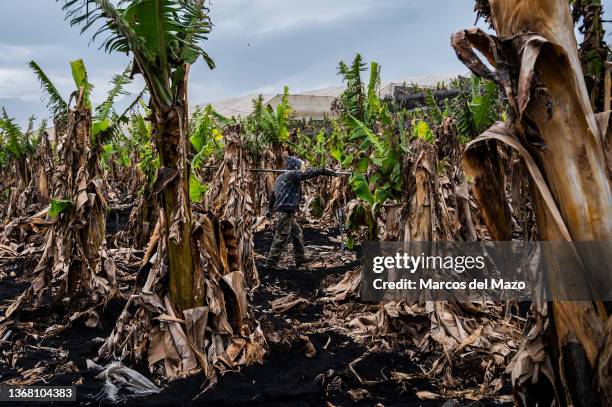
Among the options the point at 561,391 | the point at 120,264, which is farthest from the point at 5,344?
the point at 561,391

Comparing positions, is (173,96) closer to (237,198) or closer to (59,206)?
(59,206)

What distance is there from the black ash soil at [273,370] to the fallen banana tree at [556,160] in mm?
1312

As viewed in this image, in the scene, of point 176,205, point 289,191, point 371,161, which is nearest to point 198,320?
point 176,205

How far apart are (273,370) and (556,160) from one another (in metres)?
2.60

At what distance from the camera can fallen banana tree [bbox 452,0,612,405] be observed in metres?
1.71

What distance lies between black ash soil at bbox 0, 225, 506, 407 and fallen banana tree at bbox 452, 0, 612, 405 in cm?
131

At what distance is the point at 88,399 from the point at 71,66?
3632mm

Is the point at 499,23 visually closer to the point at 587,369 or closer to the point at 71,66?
the point at 587,369

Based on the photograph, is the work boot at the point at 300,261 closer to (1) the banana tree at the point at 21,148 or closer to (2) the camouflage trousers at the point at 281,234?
(2) the camouflage trousers at the point at 281,234

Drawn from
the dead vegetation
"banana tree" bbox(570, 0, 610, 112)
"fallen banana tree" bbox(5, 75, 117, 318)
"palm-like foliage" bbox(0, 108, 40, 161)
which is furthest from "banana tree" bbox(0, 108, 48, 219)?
"banana tree" bbox(570, 0, 610, 112)

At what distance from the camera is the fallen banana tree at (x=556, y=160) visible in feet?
5.60

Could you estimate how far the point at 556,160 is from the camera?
1.79 metres

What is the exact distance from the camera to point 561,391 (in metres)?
1.86

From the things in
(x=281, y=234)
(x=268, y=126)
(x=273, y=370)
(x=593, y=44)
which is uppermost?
(x=268, y=126)
